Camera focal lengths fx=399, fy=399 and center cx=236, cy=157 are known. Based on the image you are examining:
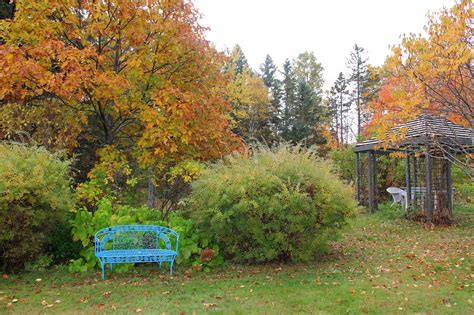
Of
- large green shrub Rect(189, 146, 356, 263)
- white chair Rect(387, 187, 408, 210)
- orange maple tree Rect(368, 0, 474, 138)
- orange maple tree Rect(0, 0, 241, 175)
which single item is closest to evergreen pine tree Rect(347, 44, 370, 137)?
white chair Rect(387, 187, 408, 210)

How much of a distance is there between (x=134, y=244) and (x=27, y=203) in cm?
162

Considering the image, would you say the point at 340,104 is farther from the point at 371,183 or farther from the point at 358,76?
the point at 371,183

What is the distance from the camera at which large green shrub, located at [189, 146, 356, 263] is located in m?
6.00

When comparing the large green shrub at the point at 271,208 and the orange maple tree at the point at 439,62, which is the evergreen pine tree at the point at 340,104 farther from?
the orange maple tree at the point at 439,62

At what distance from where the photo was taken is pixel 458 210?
1287cm

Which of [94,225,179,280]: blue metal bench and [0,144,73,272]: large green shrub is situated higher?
[0,144,73,272]: large green shrub

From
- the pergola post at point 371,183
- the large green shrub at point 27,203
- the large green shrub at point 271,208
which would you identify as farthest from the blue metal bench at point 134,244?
the pergola post at point 371,183

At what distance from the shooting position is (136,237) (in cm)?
612

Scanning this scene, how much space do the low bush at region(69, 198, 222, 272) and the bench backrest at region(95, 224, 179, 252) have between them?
159 mm

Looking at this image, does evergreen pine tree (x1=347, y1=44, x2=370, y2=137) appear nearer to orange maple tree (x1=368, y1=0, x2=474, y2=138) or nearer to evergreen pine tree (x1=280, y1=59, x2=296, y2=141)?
evergreen pine tree (x1=280, y1=59, x2=296, y2=141)

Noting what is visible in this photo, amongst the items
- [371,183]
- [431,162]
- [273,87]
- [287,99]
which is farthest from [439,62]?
[273,87]

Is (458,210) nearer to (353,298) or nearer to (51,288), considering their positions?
(353,298)

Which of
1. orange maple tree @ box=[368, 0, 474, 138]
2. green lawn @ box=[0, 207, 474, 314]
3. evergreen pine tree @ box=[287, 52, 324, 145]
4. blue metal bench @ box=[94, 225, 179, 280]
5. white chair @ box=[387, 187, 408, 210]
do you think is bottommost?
green lawn @ box=[0, 207, 474, 314]

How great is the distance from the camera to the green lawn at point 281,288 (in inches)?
174
